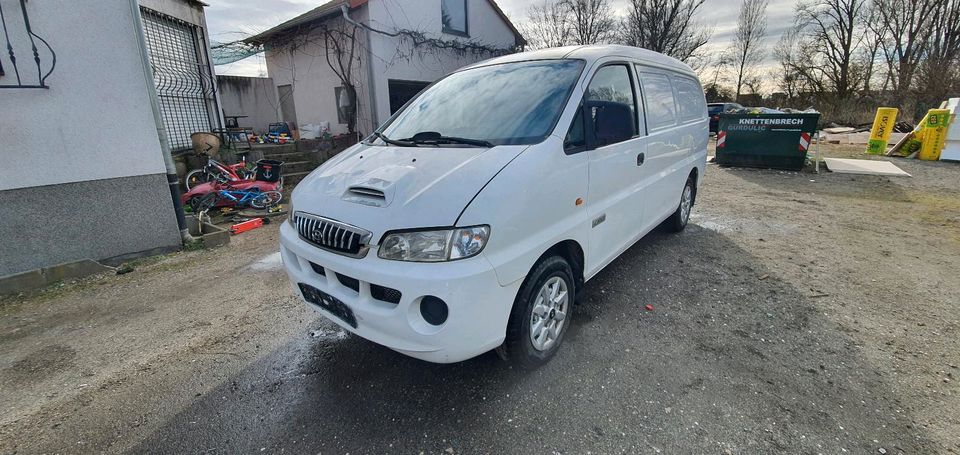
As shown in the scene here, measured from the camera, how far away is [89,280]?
161 inches

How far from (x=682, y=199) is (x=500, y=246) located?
3.70m

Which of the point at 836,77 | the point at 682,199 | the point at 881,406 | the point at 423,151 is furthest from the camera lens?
the point at 836,77

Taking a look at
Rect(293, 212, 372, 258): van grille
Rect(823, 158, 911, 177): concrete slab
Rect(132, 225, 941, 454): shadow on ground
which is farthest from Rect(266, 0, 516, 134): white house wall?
Rect(823, 158, 911, 177): concrete slab

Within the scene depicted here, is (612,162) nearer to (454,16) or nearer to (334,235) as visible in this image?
(334,235)

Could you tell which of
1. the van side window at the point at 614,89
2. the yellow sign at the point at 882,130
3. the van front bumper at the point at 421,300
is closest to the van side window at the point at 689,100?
the van side window at the point at 614,89

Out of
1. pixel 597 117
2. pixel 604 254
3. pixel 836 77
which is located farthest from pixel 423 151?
pixel 836 77

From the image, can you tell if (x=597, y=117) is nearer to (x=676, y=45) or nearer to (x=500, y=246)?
(x=500, y=246)

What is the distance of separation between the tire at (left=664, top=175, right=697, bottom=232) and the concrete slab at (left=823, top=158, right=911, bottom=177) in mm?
6476

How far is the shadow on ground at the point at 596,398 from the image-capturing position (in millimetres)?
2008

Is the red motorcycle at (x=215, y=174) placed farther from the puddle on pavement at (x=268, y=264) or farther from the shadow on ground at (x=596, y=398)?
the shadow on ground at (x=596, y=398)

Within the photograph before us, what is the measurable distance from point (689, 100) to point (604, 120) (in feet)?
9.01

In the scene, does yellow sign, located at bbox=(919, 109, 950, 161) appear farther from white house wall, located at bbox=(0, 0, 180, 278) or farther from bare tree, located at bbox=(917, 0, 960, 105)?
white house wall, located at bbox=(0, 0, 180, 278)

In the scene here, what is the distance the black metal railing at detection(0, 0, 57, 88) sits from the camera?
366 cm

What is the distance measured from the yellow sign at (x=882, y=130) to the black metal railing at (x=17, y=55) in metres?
16.9
